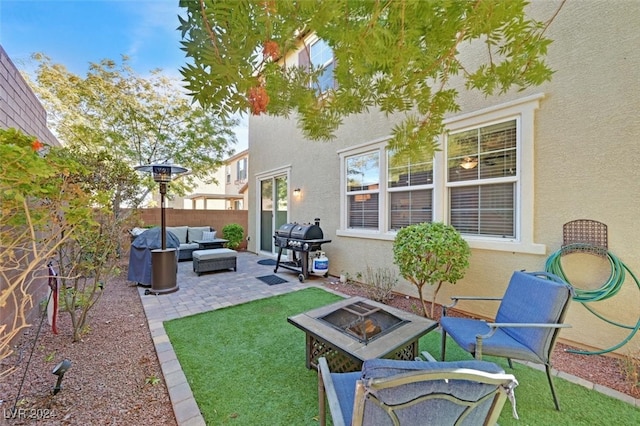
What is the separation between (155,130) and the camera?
939 cm

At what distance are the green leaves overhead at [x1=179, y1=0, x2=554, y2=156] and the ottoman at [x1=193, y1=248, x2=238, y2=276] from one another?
16.8ft

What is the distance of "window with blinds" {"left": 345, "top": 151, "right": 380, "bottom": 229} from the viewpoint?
5246mm

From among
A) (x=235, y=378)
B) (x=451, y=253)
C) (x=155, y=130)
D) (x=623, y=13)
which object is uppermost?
(x=155, y=130)

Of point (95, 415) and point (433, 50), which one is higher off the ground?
point (433, 50)

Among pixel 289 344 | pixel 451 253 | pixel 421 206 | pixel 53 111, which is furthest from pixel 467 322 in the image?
pixel 53 111

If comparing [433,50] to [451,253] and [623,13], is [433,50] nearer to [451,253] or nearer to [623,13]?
[451,253]

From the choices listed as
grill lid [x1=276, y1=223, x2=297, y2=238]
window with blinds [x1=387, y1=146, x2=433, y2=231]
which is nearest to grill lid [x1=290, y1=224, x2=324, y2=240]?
grill lid [x1=276, y1=223, x2=297, y2=238]

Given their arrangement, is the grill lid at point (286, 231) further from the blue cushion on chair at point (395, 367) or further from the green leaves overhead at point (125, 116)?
the blue cushion on chair at point (395, 367)

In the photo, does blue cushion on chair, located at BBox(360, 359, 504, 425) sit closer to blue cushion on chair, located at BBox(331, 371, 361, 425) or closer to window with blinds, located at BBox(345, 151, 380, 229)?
blue cushion on chair, located at BBox(331, 371, 361, 425)

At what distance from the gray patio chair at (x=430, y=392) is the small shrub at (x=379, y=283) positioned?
3.32 m

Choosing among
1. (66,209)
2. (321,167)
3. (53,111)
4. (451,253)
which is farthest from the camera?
(53,111)

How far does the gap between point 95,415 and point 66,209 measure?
1.53m

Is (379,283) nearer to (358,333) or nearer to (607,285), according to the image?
(358,333)

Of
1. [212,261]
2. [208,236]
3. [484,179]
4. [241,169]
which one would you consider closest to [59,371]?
[212,261]
